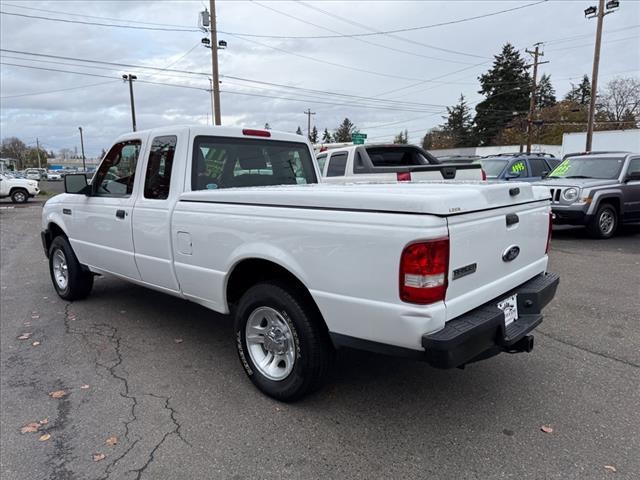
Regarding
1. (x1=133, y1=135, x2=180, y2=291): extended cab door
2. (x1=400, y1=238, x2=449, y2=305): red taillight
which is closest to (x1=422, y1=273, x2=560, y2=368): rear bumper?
(x1=400, y1=238, x2=449, y2=305): red taillight

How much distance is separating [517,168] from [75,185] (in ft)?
39.2

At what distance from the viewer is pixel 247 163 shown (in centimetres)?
431

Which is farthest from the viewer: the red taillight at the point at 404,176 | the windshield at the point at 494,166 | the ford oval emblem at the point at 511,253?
the windshield at the point at 494,166

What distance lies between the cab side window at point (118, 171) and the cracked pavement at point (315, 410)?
1450 mm

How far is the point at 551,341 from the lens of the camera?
4.25 meters

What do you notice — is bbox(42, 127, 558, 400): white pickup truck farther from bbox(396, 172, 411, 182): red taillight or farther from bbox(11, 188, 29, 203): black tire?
bbox(11, 188, 29, 203): black tire

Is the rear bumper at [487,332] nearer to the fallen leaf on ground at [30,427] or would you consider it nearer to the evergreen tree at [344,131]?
the fallen leaf on ground at [30,427]

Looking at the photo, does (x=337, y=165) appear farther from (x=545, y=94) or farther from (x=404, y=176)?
Result: (x=545, y=94)

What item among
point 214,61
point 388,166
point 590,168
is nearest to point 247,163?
point 388,166

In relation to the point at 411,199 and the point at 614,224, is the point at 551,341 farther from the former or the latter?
the point at 614,224

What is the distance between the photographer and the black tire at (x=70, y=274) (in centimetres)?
553

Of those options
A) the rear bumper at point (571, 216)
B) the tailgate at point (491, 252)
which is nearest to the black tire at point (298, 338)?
the tailgate at point (491, 252)

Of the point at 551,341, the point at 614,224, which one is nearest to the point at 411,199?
the point at 551,341

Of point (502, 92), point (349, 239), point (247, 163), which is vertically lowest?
point (349, 239)
